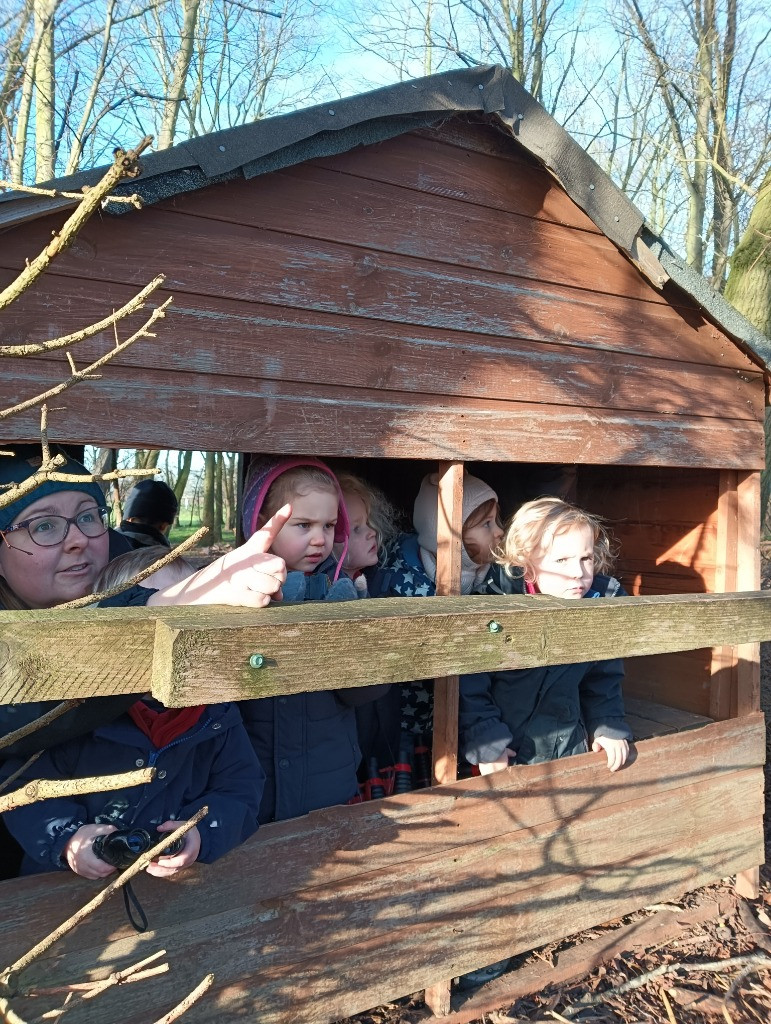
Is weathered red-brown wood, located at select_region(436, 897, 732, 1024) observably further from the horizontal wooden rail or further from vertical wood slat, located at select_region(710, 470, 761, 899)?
the horizontal wooden rail

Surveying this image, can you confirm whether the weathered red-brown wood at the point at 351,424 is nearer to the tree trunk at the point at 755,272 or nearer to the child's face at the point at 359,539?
the child's face at the point at 359,539

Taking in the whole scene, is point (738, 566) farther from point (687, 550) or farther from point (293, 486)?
point (293, 486)

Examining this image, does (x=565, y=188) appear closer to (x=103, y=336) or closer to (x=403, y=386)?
(x=403, y=386)

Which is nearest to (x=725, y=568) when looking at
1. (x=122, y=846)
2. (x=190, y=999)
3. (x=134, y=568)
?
(x=134, y=568)

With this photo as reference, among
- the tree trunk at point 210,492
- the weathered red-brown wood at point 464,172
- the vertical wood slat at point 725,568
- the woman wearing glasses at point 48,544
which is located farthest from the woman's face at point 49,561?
the tree trunk at point 210,492

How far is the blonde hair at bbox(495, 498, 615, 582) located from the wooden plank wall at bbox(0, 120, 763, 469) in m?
0.22

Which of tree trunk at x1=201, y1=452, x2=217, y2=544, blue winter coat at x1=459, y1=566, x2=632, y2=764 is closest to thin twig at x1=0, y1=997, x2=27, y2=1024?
blue winter coat at x1=459, y1=566, x2=632, y2=764

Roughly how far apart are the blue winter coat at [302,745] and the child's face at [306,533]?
8 centimetres

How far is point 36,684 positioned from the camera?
1196 mm

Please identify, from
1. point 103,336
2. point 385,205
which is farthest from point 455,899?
point 385,205

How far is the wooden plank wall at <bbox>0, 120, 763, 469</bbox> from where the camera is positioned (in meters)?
2.48

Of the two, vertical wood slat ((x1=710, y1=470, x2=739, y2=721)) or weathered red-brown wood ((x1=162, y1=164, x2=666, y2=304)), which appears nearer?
weathered red-brown wood ((x1=162, y1=164, x2=666, y2=304))

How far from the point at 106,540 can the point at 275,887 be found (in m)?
1.29

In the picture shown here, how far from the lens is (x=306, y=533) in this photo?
9.64 ft
